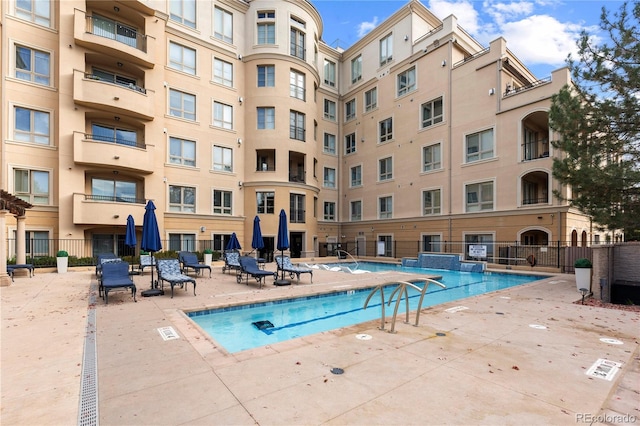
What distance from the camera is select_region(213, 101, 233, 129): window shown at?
2331 cm

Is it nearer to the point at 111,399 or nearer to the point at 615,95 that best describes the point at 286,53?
the point at 615,95

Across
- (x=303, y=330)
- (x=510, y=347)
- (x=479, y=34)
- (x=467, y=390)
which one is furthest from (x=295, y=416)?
(x=479, y=34)

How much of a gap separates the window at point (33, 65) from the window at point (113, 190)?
19.0 ft

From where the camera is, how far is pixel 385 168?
27.7m

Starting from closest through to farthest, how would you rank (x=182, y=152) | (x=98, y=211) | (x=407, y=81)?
(x=98, y=211)
(x=182, y=152)
(x=407, y=81)

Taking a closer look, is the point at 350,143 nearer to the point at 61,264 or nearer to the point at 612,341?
the point at 61,264

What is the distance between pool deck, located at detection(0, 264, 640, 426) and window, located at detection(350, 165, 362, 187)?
23299mm

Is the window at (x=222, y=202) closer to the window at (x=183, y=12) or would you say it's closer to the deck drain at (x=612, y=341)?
the window at (x=183, y=12)

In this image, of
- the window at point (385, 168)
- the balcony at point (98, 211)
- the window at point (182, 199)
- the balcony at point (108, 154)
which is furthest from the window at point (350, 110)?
the balcony at point (98, 211)

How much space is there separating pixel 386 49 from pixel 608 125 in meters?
21.0

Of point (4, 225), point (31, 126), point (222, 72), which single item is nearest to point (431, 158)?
point (222, 72)

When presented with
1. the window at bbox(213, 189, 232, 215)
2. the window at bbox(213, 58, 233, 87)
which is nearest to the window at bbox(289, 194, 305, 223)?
the window at bbox(213, 189, 232, 215)

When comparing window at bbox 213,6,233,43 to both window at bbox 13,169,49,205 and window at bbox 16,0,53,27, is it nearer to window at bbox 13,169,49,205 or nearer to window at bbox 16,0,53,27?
window at bbox 16,0,53,27

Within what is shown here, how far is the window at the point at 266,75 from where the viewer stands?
2458 cm
